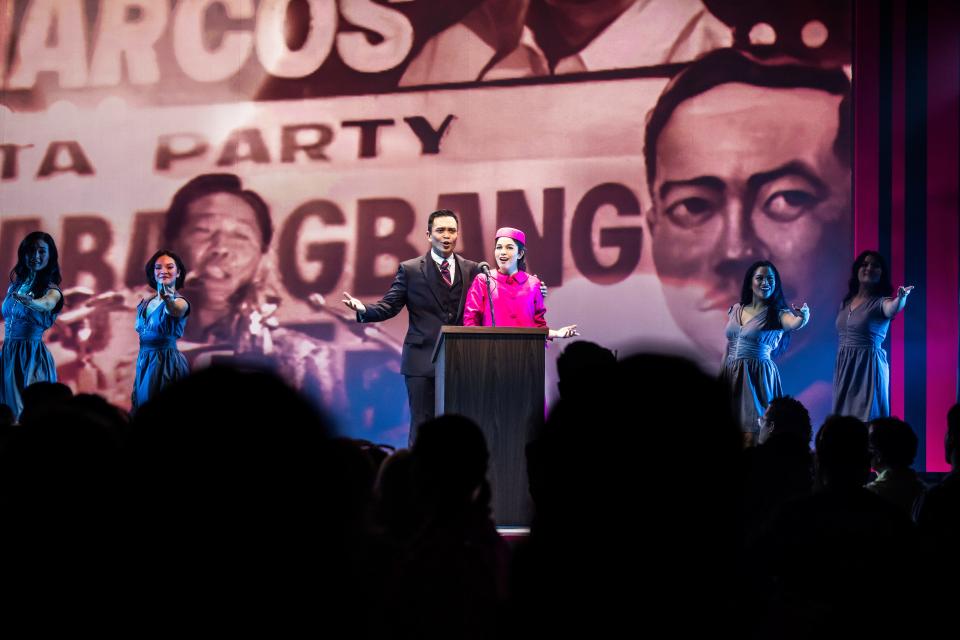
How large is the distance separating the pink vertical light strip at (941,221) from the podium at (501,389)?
393 cm

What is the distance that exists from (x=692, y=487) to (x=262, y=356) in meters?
6.75

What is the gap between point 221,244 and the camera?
759cm

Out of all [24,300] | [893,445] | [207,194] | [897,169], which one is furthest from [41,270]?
[897,169]

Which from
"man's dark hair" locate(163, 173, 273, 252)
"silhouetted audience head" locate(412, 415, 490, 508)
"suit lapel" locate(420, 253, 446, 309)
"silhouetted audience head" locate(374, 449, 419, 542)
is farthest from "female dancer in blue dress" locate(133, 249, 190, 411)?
"silhouetted audience head" locate(412, 415, 490, 508)

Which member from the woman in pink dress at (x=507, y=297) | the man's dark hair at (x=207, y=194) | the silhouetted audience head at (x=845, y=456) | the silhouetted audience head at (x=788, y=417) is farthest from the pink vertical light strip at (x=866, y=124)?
the silhouetted audience head at (x=845, y=456)

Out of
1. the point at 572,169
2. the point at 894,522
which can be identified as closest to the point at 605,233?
the point at 572,169

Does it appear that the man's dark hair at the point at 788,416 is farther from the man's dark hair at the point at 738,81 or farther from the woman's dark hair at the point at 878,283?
the man's dark hair at the point at 738,81

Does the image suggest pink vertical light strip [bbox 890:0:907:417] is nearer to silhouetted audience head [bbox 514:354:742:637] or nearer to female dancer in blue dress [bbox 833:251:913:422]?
female dancer in blue dress [bbox 833:251:913:422]

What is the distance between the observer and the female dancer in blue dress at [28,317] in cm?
598

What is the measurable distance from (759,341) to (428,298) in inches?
82.6

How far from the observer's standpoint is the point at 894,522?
1928 millimetres

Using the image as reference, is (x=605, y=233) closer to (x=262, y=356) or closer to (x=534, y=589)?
(x=262, y=356)

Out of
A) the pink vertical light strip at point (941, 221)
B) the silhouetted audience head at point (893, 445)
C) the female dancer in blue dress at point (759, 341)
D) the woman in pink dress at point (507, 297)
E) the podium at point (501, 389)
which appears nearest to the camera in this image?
the silhouetted audience head at point (893, 445)

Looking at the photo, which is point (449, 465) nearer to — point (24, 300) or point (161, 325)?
point (161, 325)
